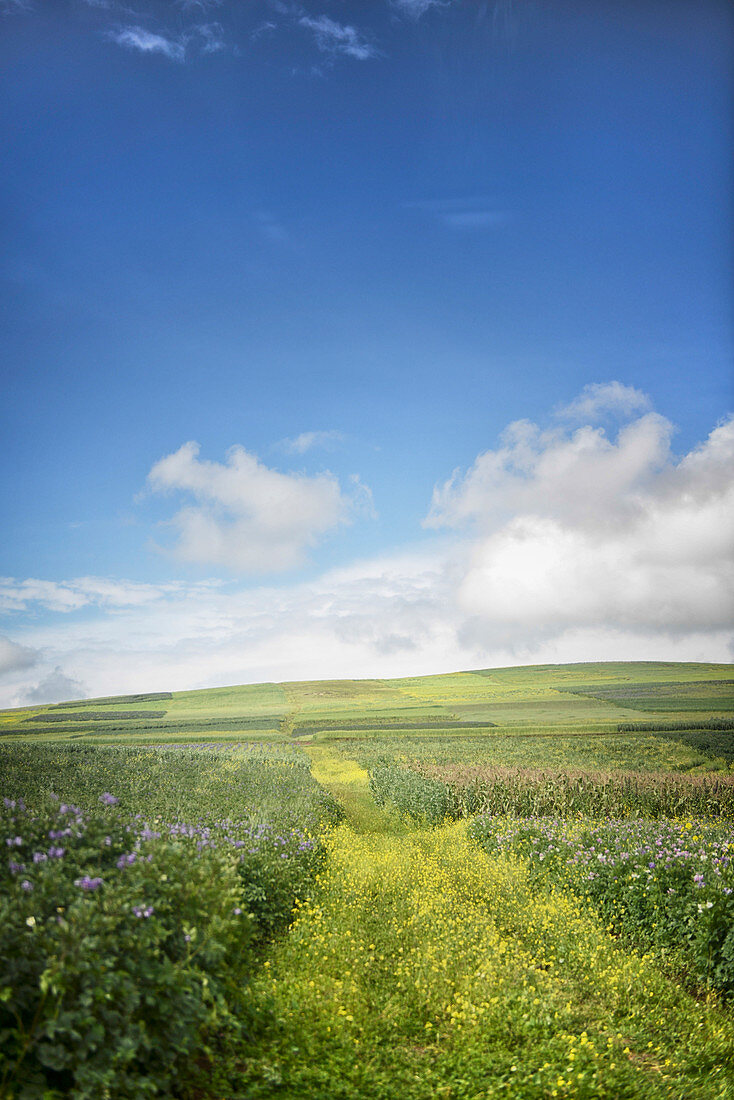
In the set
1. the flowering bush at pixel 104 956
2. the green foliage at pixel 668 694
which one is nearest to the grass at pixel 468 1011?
the flowering bush at pixel 104 956

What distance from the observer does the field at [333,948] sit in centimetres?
412

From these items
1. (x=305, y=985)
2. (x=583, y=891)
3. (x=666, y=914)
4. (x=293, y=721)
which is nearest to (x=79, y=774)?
(x=305, y=985)

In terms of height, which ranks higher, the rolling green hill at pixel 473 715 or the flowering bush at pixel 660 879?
the flowering bush at pixel 660 879

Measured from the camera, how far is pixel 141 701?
3024 inches

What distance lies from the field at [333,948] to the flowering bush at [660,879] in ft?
0.14

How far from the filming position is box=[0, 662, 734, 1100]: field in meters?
4.12

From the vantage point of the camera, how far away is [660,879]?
9.79 m

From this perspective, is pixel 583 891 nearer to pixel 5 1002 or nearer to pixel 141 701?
pixel 5 1002

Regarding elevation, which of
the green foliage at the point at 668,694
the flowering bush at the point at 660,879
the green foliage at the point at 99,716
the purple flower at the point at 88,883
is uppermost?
the purple flower at the point at 88,883

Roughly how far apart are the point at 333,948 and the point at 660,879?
5787 millimetres

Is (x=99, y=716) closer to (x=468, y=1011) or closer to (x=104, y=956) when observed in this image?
(x=468, y=1011)

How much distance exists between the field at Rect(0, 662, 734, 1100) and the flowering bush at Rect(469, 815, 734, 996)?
0.04 meters

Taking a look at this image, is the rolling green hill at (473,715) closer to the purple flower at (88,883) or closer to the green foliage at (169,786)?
the green foliage at (169,786)

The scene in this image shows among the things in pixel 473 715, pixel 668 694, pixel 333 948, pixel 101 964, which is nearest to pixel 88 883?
pixel 101 964
